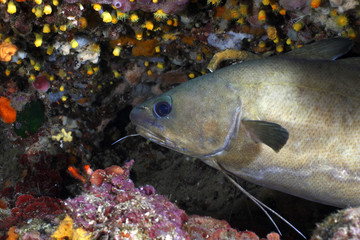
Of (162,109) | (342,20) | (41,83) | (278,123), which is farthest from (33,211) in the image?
(342,20)

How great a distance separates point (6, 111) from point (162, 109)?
4.08 metres

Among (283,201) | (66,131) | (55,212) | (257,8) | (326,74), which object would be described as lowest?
(283,201)

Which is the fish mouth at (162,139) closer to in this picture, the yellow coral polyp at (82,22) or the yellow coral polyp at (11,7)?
the yellow coral polyp at (82,22)

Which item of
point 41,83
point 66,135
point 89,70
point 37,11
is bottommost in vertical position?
point 66,135

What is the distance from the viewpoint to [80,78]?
4.85 m

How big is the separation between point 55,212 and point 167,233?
1.24 meters

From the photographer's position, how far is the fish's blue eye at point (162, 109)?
2.69m

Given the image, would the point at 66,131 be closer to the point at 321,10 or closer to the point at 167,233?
the point at 167,233

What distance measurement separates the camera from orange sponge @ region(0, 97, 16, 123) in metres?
5.12

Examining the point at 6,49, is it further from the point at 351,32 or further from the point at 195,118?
the point at 351,32

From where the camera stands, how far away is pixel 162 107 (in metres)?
2.70

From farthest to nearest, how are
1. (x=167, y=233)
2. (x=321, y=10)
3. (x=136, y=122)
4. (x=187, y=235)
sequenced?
1. (x=321, y=10)
2. (x=136, y=122)
3. (x=187, y=235)
4. (x=167, y=233)

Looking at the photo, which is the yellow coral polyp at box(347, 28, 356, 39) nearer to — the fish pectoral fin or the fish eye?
Result: the fish pectoral fin

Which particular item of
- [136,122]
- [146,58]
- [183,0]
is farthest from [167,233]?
[146,58]
